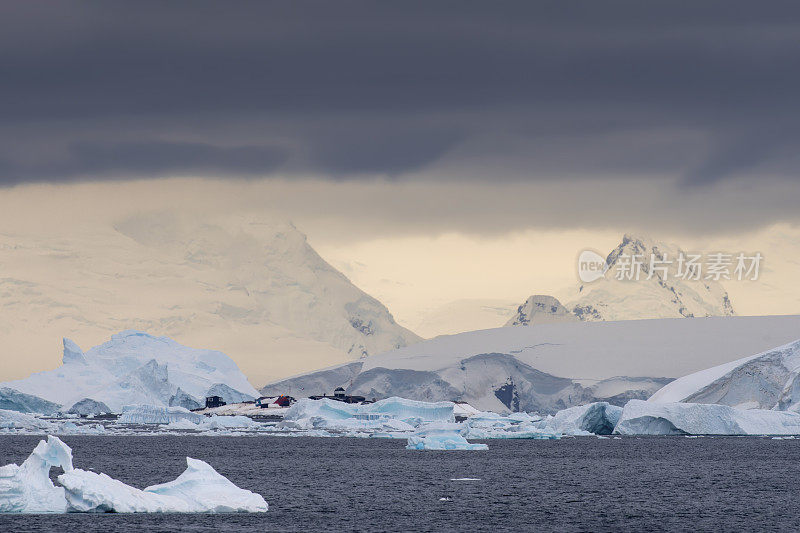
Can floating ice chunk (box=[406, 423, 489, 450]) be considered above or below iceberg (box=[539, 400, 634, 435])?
below

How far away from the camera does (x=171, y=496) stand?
96.6 ft

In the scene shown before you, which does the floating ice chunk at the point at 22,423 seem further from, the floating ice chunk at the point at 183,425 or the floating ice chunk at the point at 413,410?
the floating ice chunk at the point at 413,410

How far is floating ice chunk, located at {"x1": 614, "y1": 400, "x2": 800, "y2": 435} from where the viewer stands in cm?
7300

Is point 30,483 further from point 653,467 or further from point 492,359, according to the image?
point 492,359

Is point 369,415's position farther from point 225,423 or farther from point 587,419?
point 587,419

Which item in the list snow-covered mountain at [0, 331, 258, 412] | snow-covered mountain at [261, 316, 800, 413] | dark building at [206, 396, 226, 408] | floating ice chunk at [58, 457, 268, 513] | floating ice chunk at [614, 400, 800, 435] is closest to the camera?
floating ice chunk at [58, 457, 268, 513]

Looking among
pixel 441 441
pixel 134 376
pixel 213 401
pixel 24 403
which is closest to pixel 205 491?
pixel 441 441

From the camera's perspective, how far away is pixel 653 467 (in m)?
51.4

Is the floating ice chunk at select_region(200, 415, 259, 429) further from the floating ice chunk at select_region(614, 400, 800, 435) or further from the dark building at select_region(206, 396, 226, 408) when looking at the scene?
the dark building at select_region(206, 396, 226, 408)

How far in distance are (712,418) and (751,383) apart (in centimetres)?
1210

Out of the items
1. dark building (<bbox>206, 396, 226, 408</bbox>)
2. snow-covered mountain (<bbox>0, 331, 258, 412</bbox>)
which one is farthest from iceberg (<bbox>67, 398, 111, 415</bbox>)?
dark building (<bbox>206, 396, 226, 408</bbox>)

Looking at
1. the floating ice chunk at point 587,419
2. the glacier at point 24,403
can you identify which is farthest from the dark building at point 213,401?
the floating ice chunk at point 587,419

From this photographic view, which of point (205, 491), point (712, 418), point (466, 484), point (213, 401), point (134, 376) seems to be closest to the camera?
point (205, 491)

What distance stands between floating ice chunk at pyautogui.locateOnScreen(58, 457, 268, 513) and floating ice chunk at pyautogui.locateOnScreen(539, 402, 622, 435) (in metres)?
48.3
